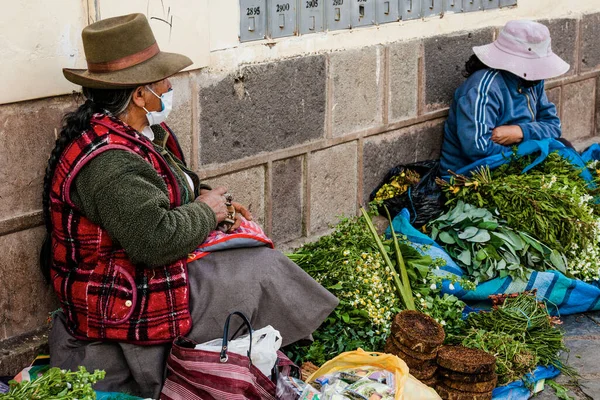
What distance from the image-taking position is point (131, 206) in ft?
11.3

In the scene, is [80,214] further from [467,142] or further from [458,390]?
[467,142]

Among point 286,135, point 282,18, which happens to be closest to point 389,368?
point 286,135

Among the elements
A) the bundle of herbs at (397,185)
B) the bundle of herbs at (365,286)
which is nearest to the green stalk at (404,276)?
the bundle of herbs at (365,286)

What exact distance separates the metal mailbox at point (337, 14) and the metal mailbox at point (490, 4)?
53.8 inches

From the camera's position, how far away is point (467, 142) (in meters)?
5.68

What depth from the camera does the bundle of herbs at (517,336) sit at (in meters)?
4.29

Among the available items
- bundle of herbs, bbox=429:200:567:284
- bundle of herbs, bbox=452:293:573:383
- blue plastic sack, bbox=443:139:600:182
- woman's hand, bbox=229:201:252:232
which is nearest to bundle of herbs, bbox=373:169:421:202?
blue plastic sack, bbox=443:139:600:182

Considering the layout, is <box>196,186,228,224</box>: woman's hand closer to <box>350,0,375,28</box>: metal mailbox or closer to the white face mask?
the white face mask

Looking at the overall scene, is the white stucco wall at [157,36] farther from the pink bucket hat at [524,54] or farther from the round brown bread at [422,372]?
the round brown bread at [422,372]

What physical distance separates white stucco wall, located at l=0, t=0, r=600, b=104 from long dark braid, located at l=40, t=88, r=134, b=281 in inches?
9.1

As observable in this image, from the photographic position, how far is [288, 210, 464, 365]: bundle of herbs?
14.1ft

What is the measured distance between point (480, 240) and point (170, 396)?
2232 mm

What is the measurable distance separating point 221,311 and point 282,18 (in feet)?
6.14

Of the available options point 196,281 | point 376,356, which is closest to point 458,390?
point 376,356
